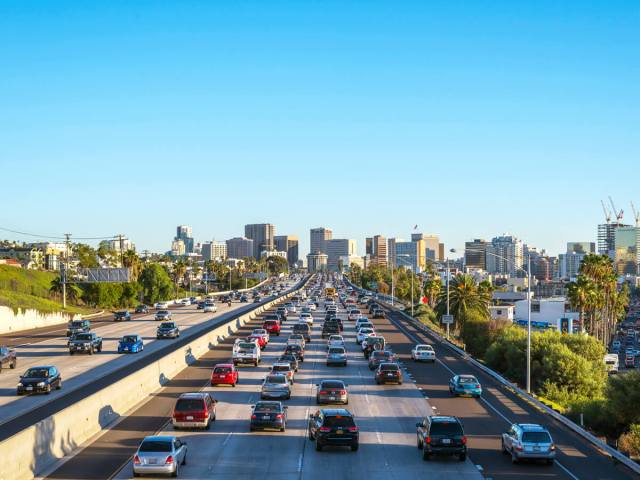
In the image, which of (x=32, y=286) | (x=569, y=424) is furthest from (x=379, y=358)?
(x=32, y=286)

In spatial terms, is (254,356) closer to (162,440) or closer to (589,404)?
(589,404)

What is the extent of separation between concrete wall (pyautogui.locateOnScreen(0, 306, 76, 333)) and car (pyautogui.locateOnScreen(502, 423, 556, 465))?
66775 mm

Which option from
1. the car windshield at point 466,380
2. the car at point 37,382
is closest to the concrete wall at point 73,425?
the car at point 37,382

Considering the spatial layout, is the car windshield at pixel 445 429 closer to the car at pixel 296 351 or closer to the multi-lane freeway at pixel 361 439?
the multi-lane freeway at pixel 361 439

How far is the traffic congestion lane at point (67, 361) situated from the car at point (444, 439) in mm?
16348

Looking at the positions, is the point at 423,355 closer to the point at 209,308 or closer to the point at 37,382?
Result: the point at 37,382

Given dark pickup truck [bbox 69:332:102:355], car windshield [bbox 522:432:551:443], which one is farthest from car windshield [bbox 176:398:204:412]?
dark pickup truck [bbox 69:332:102:355]

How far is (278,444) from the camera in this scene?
94.0 feet

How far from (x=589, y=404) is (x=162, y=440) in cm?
2412

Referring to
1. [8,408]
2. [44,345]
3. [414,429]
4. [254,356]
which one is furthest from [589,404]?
[44,345]

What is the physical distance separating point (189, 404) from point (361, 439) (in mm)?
6388

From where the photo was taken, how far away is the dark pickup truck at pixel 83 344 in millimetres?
58906

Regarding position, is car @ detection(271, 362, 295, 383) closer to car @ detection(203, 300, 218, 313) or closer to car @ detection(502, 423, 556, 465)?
car @ detection(502, 423, 556, 465)

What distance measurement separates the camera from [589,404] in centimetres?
4028
